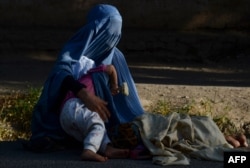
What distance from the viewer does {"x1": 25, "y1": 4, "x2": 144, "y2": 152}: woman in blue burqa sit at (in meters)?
5.27

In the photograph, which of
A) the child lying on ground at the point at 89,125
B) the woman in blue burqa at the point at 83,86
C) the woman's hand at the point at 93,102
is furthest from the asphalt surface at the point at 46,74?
the woman's hand at the point at 93,102

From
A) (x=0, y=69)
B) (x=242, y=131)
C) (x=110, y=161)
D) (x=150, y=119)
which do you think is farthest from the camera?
(x=0, y=69)

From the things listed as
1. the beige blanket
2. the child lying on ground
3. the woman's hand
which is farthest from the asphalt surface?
the beige blanket

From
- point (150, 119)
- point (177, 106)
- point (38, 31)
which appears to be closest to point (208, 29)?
point (38, 31)

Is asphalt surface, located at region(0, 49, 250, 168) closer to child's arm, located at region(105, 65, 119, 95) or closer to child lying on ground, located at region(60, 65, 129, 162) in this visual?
child lying on ground, located at region(60, 65, 129, 162)

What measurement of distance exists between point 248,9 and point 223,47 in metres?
0.70

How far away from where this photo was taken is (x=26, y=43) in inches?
442

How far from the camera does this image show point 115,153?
5031 mm

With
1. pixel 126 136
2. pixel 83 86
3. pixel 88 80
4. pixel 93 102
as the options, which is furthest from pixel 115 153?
pixel 88 80

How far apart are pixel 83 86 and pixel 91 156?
0.53 m

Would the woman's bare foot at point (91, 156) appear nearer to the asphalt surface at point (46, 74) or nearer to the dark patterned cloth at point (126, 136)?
the dark patterned cloth at point (126, 136)

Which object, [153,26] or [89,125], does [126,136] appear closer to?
[89,125]

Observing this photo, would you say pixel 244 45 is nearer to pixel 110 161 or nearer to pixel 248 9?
pixel 248 9

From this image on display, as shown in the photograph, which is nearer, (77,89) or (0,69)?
(77,89)
